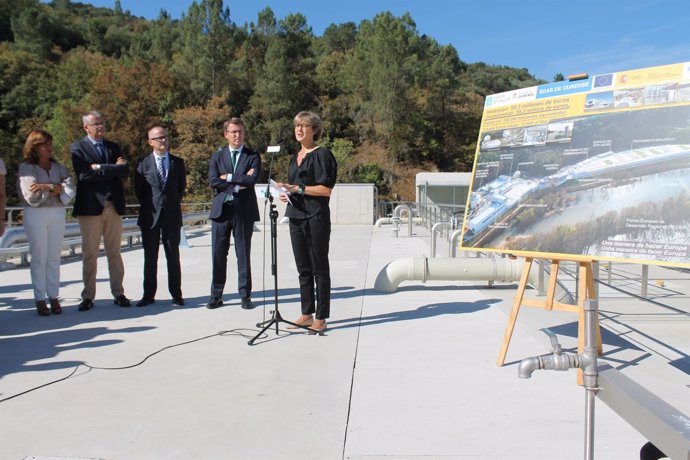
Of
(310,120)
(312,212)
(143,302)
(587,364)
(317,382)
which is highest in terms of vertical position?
(310,120)

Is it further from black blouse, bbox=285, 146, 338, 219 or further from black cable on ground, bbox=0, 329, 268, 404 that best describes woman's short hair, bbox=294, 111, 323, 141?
black cable on ground, bbox=0, 329, 268, 404

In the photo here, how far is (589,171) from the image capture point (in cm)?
357

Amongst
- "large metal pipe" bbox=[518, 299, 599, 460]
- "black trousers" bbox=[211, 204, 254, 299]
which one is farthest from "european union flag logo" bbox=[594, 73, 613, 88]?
"black trousers" bbox=[211, 204, 254, 299]

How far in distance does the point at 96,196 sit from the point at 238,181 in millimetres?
1426

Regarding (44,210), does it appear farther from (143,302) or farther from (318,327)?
(318,327)

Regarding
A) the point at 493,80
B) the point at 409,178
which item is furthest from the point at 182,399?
the point at 493,80

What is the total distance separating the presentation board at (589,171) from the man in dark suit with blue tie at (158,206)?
3.18 m

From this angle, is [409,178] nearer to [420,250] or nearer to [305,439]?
[420,250]

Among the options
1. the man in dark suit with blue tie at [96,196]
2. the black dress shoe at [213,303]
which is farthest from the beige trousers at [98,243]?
the black dress shoe at [213,303]

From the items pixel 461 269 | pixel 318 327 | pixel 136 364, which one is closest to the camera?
pixel 136 364

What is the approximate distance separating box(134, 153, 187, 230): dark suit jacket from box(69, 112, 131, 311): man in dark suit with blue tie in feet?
0.63

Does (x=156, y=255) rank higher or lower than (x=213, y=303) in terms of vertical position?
higher

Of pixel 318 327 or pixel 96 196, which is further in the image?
pixel 96 196

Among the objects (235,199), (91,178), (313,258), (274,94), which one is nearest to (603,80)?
(313,258)
